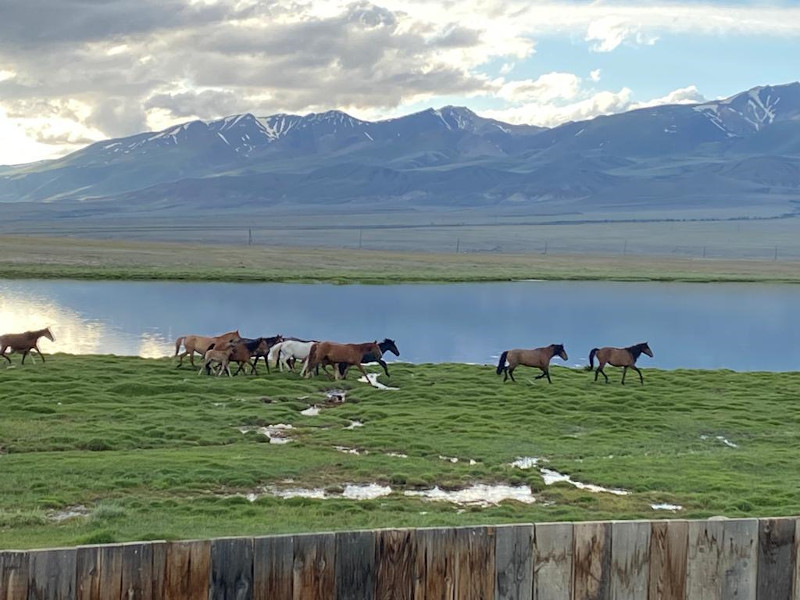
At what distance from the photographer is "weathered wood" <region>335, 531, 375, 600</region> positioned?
12.4ft

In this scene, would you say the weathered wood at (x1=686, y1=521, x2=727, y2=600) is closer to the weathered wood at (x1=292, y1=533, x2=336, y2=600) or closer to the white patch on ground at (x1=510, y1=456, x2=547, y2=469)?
the weathered wood at (x1=292, y1=533, x2=336, y2=600)

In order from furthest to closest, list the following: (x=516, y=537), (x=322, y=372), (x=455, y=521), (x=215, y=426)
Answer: (x=322, y=372)
(x=215, y=426)
(x=455, y=521)
(x=516, y=537)

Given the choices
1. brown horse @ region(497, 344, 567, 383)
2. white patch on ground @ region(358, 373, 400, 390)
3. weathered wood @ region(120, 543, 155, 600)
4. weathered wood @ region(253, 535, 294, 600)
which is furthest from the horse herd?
weathered wood @ region(120, 543, 155, 600)

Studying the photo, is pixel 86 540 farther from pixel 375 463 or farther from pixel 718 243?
pixel 718 243

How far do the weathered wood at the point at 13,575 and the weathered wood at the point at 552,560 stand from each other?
182 cm

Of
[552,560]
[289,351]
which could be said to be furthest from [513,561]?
[289,351]

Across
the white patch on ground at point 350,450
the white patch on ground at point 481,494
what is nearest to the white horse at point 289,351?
the white patch on ground at point 350,450

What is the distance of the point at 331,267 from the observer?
99562 millimetres

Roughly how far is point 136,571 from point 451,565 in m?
1.14

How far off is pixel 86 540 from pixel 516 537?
8137 millimetres

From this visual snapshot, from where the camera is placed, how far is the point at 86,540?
10.9 meters

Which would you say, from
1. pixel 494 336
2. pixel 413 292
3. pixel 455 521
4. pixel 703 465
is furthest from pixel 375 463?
pixel 413 292

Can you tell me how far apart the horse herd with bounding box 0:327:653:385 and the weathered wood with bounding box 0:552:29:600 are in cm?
2456

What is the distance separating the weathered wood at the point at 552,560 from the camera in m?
3.92
